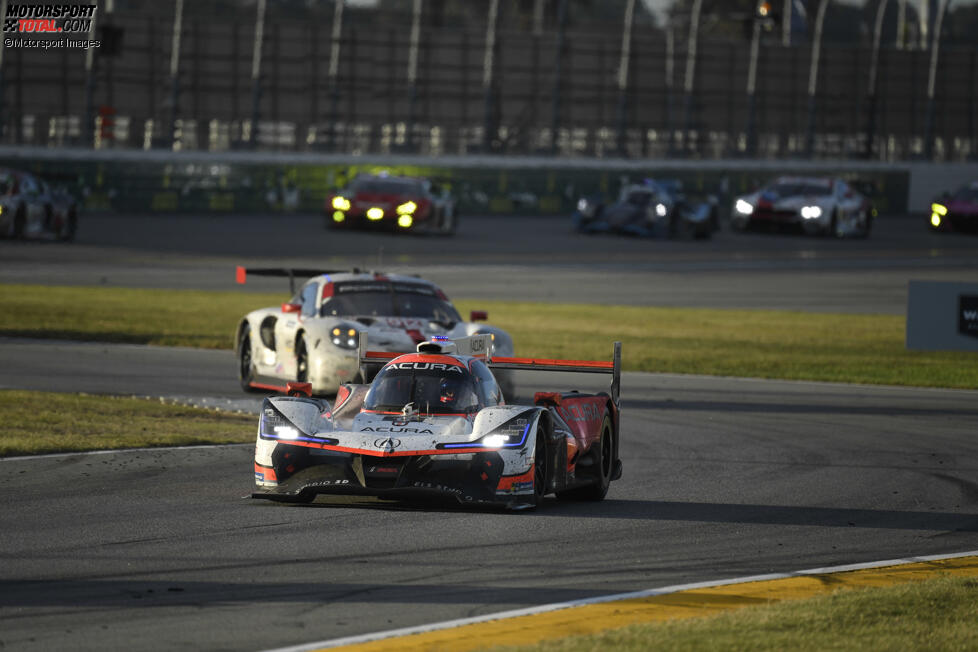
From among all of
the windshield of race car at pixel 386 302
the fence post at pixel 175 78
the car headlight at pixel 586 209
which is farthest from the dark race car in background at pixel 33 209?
the windshield of race car at pixel 386 302

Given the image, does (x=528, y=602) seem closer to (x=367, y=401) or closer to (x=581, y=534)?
(x=581, y=534)

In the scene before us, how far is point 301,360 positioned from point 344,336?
0.84m

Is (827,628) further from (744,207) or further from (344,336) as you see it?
(744,207)

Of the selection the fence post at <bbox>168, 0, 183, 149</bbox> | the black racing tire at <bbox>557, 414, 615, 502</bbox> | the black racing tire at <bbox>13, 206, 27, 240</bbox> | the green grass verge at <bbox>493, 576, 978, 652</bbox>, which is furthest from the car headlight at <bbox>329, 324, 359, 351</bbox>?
the fence post at <bbox>168, 0, 183, 149</bbox>

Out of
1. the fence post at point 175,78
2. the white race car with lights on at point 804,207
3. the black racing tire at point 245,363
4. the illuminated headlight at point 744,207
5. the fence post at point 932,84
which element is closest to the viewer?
the black racing tire at point 245,363

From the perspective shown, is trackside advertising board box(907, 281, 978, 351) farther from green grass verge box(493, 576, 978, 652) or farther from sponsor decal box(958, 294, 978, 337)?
green grass verge box(493, 576, 978, 652)

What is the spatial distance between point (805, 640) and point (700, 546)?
9.02 feet

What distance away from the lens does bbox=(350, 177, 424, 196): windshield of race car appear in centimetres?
4582

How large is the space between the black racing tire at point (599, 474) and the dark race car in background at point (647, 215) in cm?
3611

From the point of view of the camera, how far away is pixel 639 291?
3688 centimetres

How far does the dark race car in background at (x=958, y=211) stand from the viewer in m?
52.7

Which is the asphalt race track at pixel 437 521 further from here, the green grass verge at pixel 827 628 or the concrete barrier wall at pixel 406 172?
the concrete barrier wall at pixel 406 172

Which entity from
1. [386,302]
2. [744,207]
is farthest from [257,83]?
[386,302]

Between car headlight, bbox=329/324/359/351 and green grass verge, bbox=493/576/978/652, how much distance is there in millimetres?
9823
